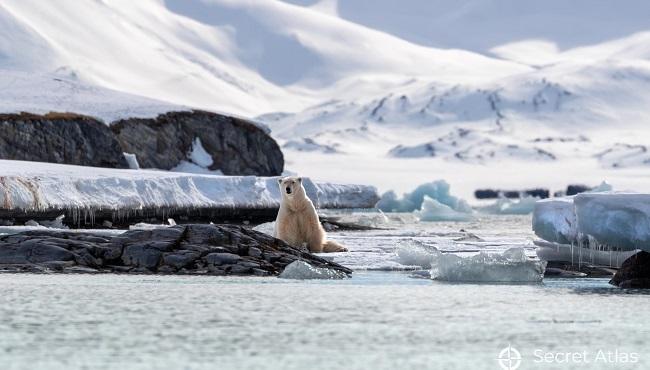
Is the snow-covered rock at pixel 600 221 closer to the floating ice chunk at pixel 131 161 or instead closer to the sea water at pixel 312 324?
the sea water at pixel 312 324

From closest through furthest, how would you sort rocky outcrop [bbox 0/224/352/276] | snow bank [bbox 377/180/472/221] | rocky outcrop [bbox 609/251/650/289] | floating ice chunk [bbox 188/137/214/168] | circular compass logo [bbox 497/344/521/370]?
circular compass logo [bbox 497/344/521/370] → rocky outcrop [bbox 609/251/650/289] → rocky outcrop [bbox 0/224/352/276] → floating ice chunk [bbox 188/137/214/168] → snow bank [bbox 377/180/472/221]

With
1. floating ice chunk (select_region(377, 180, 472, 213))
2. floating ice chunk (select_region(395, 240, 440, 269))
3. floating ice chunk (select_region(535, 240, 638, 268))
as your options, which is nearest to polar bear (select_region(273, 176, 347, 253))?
floating ice chunk (select_region(395, 240, 440, 269))

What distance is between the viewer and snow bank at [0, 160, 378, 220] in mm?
28672

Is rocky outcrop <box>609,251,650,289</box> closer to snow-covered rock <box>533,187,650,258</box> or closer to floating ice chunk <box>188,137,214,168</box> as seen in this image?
snow-covered rock <box>533,187,650,258</box>

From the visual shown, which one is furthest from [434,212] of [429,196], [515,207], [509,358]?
[509,358]

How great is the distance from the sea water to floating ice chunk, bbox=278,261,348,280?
20.1 inches

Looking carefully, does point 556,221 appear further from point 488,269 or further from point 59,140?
point 59,140

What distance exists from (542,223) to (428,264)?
183 centimetres

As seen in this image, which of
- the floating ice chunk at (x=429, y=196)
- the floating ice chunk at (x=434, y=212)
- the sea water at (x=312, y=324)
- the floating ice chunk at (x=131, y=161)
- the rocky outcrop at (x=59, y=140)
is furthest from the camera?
the floating ice chunk at (x=429, y=196)

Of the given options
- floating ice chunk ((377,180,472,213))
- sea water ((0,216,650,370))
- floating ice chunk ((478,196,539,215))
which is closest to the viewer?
sea water ((0,216,650,370))

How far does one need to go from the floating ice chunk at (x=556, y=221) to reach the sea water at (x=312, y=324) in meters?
2.00

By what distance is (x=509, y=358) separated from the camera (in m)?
10.4

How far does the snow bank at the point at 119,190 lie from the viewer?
94.1 ft

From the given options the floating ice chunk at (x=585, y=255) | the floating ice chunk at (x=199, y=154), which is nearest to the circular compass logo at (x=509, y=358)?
the floating ice chunk at (x=585, y=255)
